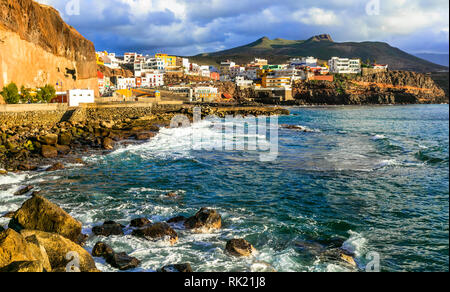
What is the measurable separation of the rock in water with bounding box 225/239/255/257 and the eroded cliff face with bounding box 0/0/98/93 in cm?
4516

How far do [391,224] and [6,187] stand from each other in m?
16.8

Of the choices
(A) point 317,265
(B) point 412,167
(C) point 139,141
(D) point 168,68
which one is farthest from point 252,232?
(D) point 168,68

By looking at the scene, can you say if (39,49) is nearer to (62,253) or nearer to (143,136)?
(143,136)

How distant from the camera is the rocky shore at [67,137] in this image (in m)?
22.4

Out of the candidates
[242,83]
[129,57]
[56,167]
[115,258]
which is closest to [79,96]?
[56,167]

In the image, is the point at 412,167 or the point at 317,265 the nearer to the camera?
the point at 317,265

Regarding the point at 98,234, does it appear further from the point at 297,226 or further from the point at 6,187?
the point at 6,187

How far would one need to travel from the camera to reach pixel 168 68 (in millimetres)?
133000

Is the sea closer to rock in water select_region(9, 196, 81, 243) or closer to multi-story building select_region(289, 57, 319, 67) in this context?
rock in water select_region(9, 196, 81, 243)

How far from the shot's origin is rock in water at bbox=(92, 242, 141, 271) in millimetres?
8663

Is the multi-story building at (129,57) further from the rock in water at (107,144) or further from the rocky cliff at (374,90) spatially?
the rock in water at (107,144)

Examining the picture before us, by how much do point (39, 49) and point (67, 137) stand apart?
116ft

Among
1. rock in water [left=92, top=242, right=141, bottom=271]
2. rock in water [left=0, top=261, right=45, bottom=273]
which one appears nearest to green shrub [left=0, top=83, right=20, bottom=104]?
rock in water [left=92, top=242, right=141, bottom=271]

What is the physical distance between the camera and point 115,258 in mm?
8828
